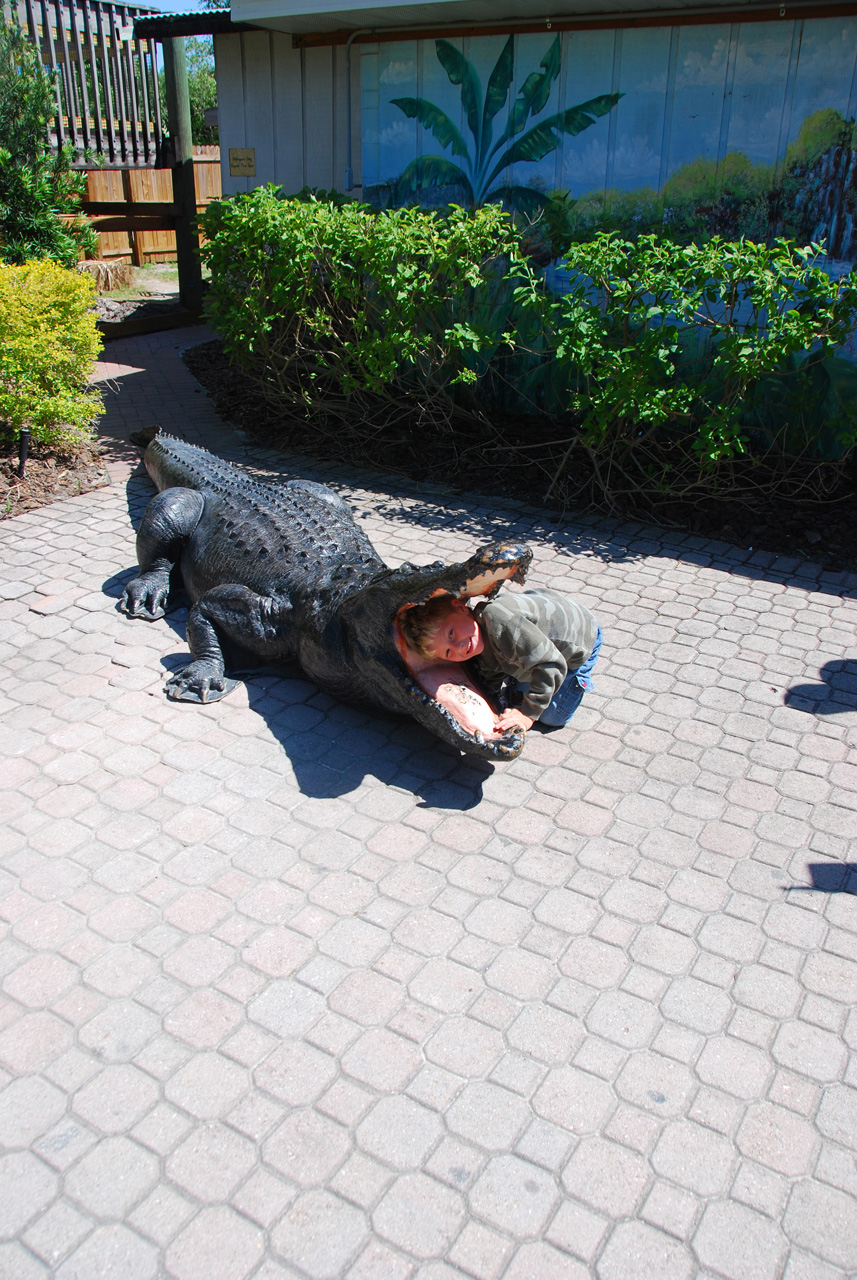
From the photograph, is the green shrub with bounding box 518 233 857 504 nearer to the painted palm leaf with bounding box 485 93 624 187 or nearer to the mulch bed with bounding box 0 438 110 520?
the painted palm leaf with bounding box 485 93 624 187

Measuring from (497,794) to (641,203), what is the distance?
19.4ft

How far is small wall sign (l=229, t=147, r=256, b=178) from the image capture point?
10.5m

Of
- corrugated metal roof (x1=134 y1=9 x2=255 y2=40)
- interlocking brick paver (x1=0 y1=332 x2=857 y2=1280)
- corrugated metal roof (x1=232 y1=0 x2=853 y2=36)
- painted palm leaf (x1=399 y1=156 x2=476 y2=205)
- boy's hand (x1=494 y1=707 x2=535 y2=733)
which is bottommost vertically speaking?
interlocking brick paver (x1=0 y1=332 x2=857 y2=1280)

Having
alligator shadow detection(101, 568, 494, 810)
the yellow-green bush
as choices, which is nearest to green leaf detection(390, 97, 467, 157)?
the yellow-green bush

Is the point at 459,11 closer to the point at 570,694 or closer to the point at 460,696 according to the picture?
the point at 570,694

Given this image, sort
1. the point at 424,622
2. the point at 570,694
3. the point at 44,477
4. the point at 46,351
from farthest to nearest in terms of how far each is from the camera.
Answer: the point at 44,477
the point at 46,351
the point at 570,694
the point at 424,622

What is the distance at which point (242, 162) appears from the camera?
1051 centimetres

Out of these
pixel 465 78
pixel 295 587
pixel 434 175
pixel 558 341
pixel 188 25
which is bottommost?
pixel 295 587

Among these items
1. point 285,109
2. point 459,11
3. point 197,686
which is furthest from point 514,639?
point 285,109

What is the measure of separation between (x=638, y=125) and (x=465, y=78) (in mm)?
1763

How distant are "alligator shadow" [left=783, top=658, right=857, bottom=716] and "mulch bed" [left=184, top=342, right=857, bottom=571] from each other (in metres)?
1.53

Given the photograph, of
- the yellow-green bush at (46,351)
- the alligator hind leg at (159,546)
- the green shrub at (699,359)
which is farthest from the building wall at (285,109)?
the alligator hind leg at (159,546)

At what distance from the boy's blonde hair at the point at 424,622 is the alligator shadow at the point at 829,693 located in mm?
2050

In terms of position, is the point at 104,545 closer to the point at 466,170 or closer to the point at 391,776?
the point at 391,776
